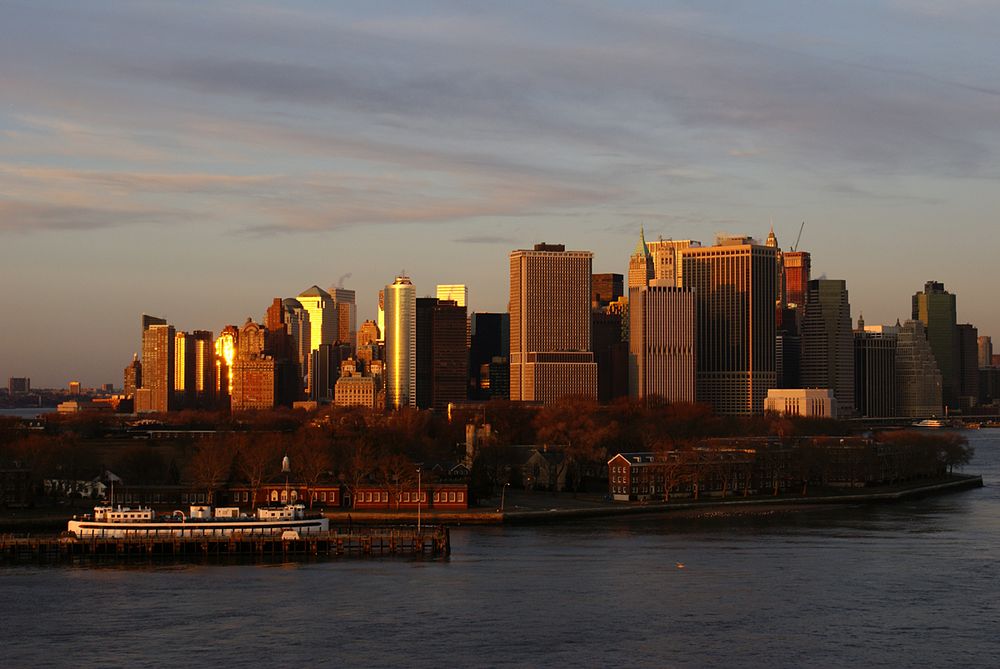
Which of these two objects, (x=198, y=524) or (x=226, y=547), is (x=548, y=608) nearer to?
(x=226, y=547)

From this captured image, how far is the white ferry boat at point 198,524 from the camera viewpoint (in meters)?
75.9

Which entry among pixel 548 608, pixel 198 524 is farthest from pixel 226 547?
pixel 548 608

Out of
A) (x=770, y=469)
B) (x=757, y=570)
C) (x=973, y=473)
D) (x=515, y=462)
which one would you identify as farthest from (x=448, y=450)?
(x=757, y=570)

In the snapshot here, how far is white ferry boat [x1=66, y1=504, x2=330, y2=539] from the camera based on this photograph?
249ft

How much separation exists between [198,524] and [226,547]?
67.5 inches

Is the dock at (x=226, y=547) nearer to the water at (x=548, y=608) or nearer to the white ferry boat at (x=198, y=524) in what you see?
the white ferry boat at (x=198, y=524)

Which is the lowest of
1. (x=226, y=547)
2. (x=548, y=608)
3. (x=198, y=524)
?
(x=548, y=608)

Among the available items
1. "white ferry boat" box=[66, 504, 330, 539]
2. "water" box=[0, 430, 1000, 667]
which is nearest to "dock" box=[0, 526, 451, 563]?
"white ferry boat" box=[66, 504, 330, 539]

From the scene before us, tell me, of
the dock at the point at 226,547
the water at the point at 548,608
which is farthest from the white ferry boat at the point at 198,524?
the water at the point at 548,608

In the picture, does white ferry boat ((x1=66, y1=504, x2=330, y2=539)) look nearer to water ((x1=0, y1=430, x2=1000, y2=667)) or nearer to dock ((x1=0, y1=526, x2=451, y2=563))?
dock ((x1=0, y1=526, x2=451, y2=563))

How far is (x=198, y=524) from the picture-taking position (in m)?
76.1

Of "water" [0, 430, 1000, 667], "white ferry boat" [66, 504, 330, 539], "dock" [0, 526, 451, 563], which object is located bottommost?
"water" [0, 430, 1000, 667]

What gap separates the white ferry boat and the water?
5.15 metres

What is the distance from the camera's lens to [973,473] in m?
146
